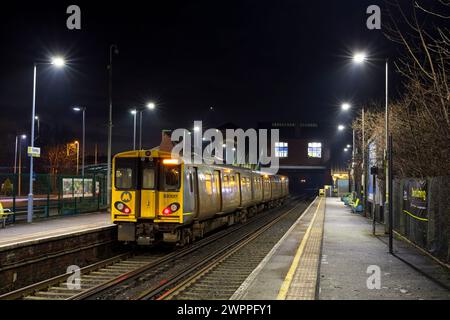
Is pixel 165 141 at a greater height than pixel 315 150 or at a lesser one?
lesser

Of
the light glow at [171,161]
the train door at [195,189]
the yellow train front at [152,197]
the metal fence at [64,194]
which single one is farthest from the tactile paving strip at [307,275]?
the metal fence at [64,194]

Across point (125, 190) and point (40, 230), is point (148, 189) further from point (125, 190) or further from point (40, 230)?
point (40, 230)

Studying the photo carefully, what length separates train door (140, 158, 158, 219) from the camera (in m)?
13.7

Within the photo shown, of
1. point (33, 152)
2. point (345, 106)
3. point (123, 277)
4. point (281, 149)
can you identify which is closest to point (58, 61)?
point (33, 152)

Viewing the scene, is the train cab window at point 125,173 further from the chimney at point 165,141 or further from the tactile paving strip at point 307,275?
the tactile paving strip at point 307,275

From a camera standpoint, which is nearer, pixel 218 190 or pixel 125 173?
pixel 125 173

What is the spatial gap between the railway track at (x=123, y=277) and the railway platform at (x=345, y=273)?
174cm

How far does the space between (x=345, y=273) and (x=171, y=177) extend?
5779mm

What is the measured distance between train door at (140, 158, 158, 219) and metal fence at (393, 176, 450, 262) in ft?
23.8

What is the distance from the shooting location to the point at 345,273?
32.8 ft

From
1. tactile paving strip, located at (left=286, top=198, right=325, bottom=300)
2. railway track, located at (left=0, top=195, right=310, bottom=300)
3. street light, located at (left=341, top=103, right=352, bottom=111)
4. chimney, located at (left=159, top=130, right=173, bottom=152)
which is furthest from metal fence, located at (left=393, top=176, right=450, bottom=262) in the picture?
street light, located at (left=341, top=103, right=352, bottom=111)

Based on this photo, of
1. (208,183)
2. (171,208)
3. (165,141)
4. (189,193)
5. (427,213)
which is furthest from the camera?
A: (165,141)

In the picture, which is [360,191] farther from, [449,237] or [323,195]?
[323,195]
